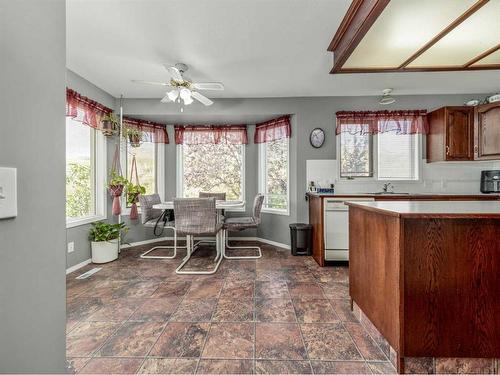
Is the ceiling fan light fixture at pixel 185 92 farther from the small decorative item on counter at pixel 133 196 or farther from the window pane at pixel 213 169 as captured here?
the window pane at pixel 213 169

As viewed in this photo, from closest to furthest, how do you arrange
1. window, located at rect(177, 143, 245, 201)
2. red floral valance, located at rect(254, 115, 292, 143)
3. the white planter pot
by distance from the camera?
the white planter pot, red floral valance, located at rect(254, 115, 292, 143), window, located at rect(177, 143, 245, 201)

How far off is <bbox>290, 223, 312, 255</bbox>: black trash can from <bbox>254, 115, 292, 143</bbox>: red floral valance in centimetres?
147

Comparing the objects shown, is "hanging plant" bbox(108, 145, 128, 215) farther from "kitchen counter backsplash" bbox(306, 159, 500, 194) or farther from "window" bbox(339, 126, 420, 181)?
"window" bbox(339, 126, 420, 181)

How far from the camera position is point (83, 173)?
330 centimetres

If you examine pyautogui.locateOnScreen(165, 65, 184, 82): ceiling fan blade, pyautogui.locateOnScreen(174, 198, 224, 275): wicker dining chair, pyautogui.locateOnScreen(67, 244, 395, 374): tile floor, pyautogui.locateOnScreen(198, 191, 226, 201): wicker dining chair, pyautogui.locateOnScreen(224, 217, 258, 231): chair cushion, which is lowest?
pyautogui.locateOnScreen(67, 244, 395, 374): tile floor

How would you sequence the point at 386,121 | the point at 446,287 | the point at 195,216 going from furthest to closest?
the point at 386,121 → the point at 195,216 → the point at 446,287

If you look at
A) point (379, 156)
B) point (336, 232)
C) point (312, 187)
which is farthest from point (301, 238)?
point (379, 156)

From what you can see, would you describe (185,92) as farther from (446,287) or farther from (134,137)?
(446,287)

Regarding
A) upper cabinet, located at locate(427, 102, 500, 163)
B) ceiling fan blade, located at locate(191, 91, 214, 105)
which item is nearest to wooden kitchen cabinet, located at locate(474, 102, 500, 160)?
upper cabinet, located at locate(427, 102, 500, 163)

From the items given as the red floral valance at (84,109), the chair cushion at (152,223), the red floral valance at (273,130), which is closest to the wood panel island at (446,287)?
the red floral valance at (273,130)

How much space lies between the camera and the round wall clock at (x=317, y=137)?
3.77 meters

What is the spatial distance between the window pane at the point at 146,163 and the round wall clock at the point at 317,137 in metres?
2.78

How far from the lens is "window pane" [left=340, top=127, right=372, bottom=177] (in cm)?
382

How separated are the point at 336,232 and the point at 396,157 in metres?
1.72
